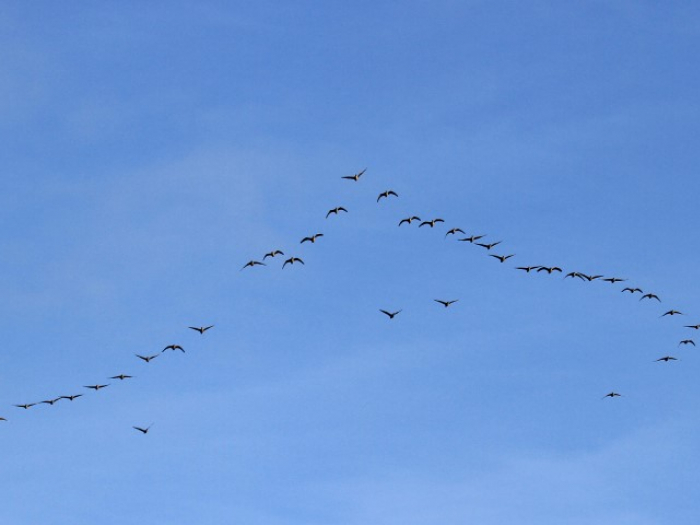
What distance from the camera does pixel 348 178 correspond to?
200 m

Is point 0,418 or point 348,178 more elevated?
point 348,178

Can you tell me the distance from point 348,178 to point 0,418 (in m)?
68.5

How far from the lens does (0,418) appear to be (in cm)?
19425
